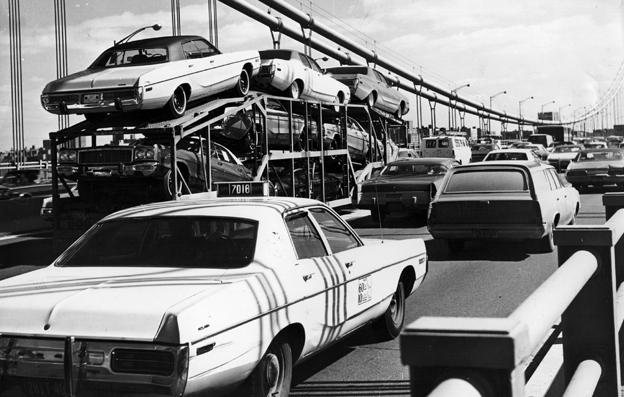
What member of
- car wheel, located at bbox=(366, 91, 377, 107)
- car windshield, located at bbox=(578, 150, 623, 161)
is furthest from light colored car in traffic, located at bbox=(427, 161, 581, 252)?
car windshield, located at bbox=(578, 150, 623, 161)

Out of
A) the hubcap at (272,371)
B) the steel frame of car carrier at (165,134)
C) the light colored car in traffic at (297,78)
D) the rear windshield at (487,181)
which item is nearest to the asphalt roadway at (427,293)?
the hubcap at (272,371)

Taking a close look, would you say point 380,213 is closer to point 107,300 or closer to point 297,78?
point 297,78

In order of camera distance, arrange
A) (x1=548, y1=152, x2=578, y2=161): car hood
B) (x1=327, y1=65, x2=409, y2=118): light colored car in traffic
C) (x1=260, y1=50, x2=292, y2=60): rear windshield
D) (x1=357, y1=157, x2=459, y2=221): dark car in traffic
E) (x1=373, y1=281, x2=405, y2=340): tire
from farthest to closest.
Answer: (x1=548, y1=152, x2=578, y2=161): car hood → (x1=327, y1=65, x2=409, y2=118): light colored car in traffic → (x1=260, y1=50, x2=292, y2=60): rear windshield → (x1=357, y1=157, x2=459, y2=221): dark car in traffic → (x1=373, y1=281, x2=405, y2=340): tire

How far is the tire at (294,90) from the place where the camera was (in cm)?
1653

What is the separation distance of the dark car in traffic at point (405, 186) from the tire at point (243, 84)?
3515 mm

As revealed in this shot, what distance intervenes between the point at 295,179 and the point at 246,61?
286cm

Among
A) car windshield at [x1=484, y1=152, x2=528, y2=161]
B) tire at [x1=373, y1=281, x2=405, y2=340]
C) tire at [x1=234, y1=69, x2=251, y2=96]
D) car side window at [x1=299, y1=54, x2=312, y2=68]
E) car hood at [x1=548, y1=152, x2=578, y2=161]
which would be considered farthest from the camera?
car hood at [x1=548, y1=152, x2=578, y2=161]

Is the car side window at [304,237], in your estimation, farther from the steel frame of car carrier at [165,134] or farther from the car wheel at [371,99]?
the car wheel at [371,99]

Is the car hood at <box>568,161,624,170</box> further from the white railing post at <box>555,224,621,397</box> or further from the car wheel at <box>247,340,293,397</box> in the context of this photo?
the white railing post at <box>555,224,621,397</box>

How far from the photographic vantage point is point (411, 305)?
27.8 feet

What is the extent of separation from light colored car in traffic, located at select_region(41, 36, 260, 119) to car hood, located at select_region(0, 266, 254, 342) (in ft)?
25.2

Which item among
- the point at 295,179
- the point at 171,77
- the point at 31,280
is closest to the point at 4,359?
the point at 31,280

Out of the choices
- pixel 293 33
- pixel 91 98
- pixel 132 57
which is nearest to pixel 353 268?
pixel 91 98

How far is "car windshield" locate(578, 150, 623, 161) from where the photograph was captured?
26.6 meters
